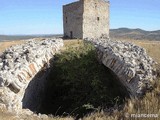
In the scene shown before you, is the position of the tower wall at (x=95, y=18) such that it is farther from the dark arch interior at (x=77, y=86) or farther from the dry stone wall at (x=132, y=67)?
the dry stone wall at (x=132, y=67)

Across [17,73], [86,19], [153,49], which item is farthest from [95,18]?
[17,73]

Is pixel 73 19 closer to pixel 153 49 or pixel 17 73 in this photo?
pixel 153 49

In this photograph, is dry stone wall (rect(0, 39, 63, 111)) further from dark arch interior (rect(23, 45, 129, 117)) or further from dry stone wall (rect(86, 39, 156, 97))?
dry stone wall (rect(86, 39, 156, 97))

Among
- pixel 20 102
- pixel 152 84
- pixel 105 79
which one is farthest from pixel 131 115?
pixel 105 79

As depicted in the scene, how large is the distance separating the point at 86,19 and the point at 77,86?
88.4ft

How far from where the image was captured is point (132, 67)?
20.4 feet

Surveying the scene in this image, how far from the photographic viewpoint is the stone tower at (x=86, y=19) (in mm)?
33969

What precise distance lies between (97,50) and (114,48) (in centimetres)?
93

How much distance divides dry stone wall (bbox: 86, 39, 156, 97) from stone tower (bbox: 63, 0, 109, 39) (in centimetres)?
2693

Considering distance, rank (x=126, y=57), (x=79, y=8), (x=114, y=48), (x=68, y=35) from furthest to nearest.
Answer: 1. (x=68, y=35)
2. (x=79, y=8)
3. (x=114, y=48)
4. (x=126, y=57)

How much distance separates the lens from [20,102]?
19.3 ft

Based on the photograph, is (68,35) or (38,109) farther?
(68,35)

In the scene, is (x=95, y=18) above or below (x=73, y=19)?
above

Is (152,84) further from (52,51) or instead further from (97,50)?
(52,51)
